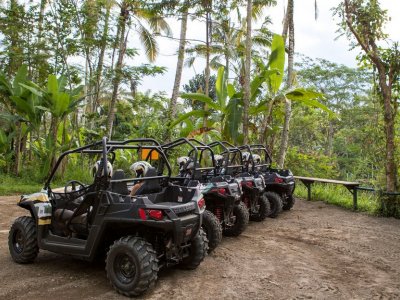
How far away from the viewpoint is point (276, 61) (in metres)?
12.0

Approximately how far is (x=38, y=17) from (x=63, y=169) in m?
4.55

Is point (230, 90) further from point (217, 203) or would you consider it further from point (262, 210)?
point (217, 203)

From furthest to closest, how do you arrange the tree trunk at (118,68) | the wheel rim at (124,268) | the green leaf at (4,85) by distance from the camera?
1. the tree trunk at (118,68)
2. the green leaf at (4,85)
3. the wheel rim at (124,268)

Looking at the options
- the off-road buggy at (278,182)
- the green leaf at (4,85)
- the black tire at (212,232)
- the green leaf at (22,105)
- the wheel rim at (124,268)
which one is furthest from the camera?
the green leaf at (4,85)

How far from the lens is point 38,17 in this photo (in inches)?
504

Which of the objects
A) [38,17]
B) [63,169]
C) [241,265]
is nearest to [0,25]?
[38,17]

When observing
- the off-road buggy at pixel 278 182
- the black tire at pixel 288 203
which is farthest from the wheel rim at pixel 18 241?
the black tire at pixel 288 203

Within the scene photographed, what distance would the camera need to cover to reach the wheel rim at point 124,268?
14.2 ft

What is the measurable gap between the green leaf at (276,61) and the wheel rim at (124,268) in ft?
27.4

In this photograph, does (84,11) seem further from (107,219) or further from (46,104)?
(107,219)

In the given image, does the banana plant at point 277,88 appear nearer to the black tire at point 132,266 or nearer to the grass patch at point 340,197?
the grass patch at point 340,197

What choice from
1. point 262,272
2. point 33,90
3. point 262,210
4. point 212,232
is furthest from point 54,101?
point 262,272

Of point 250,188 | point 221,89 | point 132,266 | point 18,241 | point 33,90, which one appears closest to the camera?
point 132,266

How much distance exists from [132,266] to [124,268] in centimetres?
13
